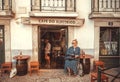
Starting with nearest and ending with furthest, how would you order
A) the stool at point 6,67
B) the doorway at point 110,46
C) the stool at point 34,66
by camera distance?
1. the stool at point 34,66
2. the stool at point 6,67
3. the doorway at point 110,46

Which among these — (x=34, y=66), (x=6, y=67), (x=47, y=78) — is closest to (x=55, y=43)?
(x=34, y=66)

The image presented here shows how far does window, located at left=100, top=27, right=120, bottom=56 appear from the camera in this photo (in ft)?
38.6

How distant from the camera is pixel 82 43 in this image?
11.6 metres

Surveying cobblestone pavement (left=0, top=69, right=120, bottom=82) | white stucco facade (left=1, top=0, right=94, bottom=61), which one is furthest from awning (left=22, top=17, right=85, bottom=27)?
cobblestone pavement (left=0, top=69, right=120, bottom=82)

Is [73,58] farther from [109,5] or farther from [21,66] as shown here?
[109,5]

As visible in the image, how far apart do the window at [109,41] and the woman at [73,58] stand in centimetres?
179

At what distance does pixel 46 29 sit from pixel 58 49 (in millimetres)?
1526

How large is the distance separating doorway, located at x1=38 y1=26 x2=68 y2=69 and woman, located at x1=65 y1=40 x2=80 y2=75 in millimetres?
1211

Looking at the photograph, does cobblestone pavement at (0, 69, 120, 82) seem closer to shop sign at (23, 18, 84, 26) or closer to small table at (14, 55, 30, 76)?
small table at (14, 55, 30, 76)

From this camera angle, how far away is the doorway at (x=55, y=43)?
12.2m

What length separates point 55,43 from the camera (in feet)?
44.2

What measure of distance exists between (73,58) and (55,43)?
128 inches

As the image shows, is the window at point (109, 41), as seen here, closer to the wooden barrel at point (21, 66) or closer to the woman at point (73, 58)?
the woman at point (73, 58)

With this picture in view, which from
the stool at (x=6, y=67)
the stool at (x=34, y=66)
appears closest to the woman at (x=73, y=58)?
the stool at (x=34, y=66)
